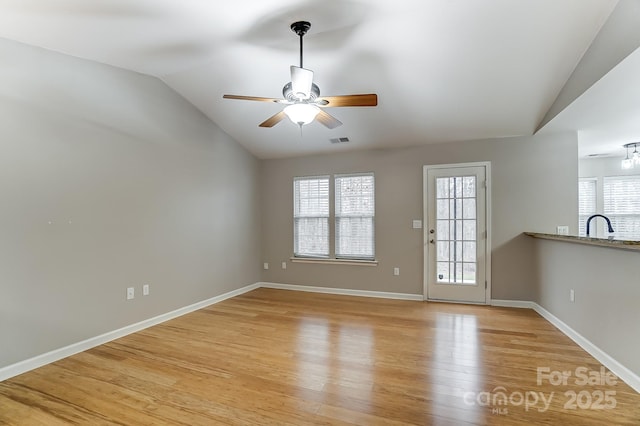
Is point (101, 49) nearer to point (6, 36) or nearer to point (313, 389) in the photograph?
point (6, 36)

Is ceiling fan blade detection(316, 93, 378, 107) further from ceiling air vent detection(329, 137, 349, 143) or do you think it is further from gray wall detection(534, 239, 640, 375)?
gray wall detection(534, 239, 640, 375)

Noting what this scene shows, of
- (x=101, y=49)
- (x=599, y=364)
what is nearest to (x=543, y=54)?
(x=599, y=364)

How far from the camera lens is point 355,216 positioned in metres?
5.25

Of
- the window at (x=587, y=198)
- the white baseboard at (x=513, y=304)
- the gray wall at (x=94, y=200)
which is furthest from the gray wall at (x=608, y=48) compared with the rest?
the gray wall at (x=94, y=200)

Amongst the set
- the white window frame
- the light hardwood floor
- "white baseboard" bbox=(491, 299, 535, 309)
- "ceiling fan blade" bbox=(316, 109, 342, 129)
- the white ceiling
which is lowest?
the light hardwood floor

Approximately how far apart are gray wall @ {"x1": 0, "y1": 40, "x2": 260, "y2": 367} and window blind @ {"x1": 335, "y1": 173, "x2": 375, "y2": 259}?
2.05 metres

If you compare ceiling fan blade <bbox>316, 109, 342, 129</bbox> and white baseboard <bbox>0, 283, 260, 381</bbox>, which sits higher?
ceiling fan blade <bbox>316, 109, 342, 129</bbox>

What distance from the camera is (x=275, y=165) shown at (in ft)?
19.1

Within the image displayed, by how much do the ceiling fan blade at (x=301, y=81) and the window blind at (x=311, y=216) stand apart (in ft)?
10.0

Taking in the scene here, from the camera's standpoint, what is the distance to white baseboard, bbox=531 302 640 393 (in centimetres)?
231

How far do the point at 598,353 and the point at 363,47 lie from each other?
139 inches

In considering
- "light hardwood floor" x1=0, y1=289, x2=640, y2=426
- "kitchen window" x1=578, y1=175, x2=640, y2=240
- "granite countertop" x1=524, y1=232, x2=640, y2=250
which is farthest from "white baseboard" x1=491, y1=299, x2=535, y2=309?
"kitchen window" x1=578, y1=175, x2=640, y2=240

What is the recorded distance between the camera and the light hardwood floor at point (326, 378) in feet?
6.61

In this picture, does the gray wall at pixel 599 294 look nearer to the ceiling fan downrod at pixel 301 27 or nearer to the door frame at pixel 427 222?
the door frame at pixel 427 222
